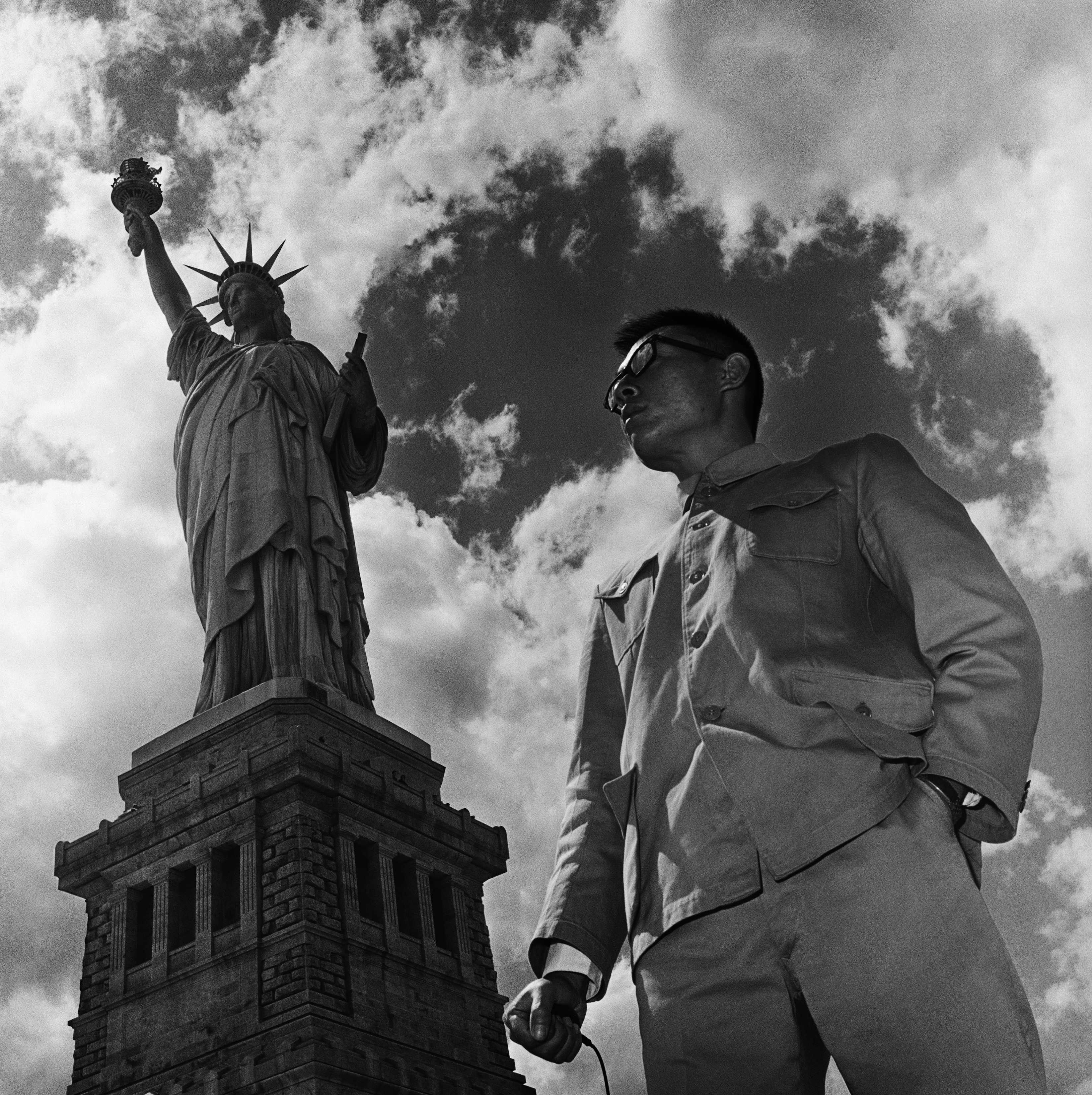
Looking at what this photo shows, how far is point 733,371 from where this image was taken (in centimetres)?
430

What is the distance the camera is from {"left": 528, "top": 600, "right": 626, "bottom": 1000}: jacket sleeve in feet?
11.9

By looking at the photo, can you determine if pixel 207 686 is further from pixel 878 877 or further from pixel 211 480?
pixel 878 877

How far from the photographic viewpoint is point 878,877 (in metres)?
3.12

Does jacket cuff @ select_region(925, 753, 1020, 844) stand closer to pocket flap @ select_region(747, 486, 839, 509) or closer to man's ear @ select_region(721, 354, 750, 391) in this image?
pocket flap @ select_region(747, 486, 839, 509)

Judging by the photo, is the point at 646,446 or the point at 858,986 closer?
the point at 858,986

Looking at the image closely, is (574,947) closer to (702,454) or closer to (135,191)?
(702,454)

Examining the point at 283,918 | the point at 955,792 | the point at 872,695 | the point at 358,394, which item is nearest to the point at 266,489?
the point at 358,394

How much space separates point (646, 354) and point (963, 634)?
1.44m

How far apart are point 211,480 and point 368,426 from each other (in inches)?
124

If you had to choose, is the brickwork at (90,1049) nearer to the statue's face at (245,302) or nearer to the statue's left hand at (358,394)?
the statue's left hand at (358,394)

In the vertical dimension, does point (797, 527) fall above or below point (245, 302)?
below

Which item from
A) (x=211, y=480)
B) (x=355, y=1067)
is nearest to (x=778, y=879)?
(x=355, y=1067)

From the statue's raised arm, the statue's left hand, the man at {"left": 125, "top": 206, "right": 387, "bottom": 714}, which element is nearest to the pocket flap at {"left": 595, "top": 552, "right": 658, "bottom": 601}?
the man at {"left": 125, "top": 206, "right": 387, "bottom": 714}

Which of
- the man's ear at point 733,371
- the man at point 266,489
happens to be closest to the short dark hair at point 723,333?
the man's ear at point 733,371
